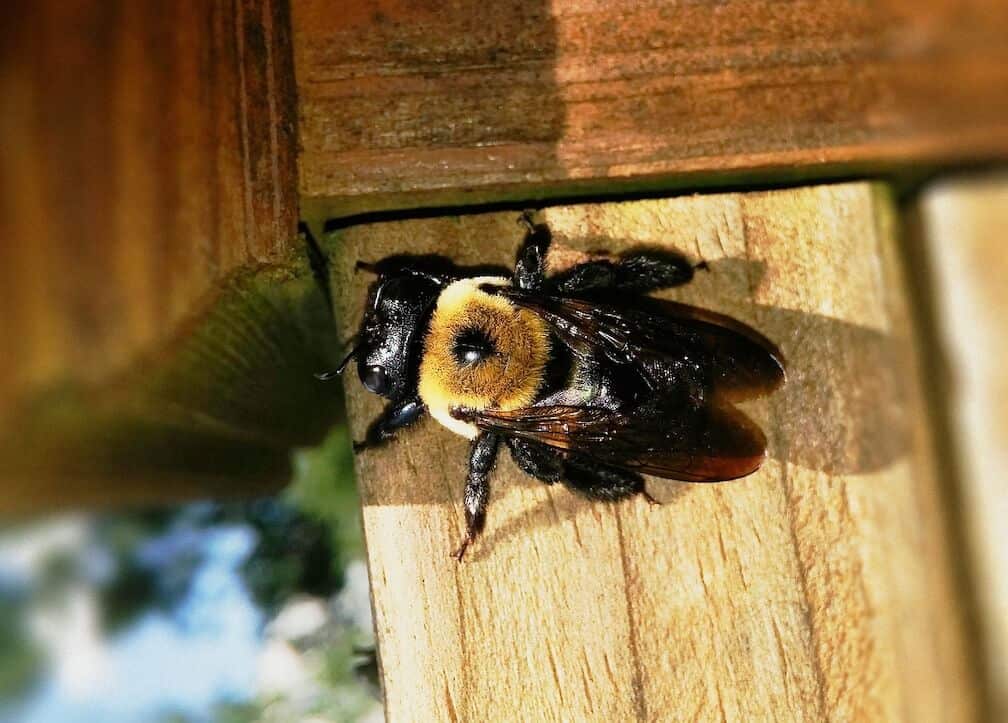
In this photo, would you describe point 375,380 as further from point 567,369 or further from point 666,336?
point 666,336

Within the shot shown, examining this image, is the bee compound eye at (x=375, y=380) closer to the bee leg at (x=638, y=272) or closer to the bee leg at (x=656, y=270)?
the bee leg at (x=638, y=272)

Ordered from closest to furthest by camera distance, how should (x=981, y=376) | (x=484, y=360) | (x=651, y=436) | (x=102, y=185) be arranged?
(x=102, y=185) → (x=651, y=436) → (x=484, y=360) → (x=981, y=376)

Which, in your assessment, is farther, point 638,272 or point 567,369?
point 567,369

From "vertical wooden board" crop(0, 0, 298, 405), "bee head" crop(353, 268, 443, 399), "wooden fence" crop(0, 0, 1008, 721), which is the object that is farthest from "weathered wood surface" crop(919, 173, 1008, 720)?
"vertical wooden board" crop(0, 0, 298, 405)

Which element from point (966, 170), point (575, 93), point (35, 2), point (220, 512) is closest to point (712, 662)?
point (575, 93)

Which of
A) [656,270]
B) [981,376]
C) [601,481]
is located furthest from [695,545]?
[981,376]

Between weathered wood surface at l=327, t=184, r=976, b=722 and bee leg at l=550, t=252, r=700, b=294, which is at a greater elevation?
bee leg at l=550, t=252, r=700, b=294

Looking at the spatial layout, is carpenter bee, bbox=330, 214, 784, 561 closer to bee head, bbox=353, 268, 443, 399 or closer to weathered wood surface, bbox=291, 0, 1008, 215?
bee head, bbox=353, 268, 443, 399
